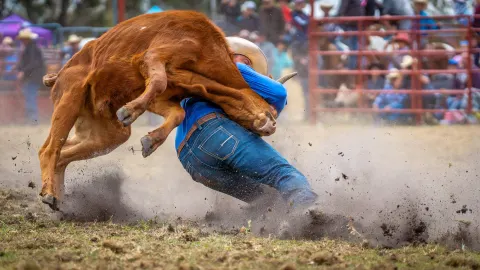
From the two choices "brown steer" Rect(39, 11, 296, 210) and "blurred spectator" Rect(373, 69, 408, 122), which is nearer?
"brown steer" Rect(39, 11, 296, 210)

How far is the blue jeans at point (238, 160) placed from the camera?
488 centimetres

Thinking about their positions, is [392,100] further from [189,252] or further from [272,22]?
[189,252]

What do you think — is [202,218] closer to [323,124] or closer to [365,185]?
[365,185]

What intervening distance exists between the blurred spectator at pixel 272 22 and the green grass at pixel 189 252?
8.42 meters

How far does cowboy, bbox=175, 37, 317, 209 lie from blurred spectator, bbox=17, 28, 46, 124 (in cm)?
875

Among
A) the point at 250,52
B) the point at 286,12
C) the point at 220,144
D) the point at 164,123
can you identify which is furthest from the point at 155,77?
the point at 286,12

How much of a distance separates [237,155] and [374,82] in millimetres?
7791

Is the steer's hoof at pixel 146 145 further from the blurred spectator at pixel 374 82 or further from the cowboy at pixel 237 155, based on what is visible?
the blurred spectator at pixel 374 82

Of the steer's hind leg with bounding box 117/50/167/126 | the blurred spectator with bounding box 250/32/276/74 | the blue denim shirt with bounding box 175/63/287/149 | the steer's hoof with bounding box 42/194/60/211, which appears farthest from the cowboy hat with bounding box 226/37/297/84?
the blurred spectator with bounding box 250/32/276/74

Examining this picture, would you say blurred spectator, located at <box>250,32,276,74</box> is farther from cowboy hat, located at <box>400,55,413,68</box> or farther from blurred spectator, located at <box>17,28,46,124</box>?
blurred spectator, located at <box>17,28,46,124</box>

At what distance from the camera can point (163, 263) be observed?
12.6 ft

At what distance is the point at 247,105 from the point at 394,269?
164 cm

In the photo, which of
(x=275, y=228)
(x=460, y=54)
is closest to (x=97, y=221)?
(x=275, y=228)

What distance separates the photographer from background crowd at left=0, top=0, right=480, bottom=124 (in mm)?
11914
